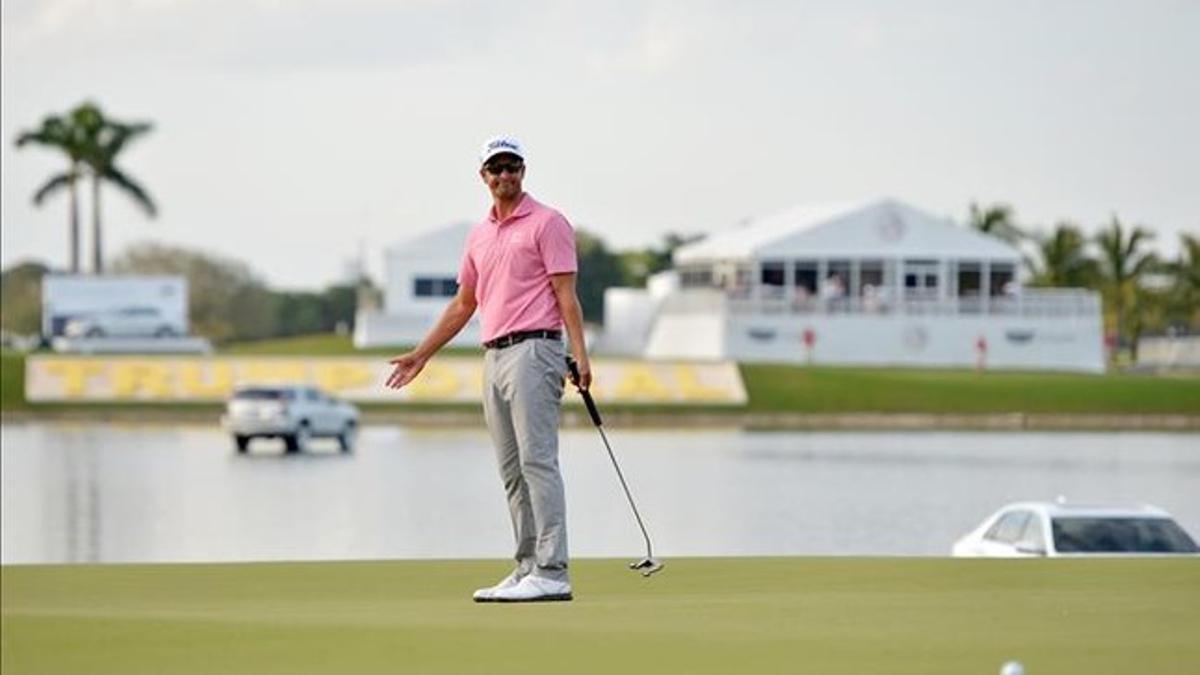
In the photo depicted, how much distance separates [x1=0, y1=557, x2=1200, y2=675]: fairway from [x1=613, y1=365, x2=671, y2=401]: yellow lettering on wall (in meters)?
77.1

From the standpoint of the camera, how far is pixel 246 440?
7050cm

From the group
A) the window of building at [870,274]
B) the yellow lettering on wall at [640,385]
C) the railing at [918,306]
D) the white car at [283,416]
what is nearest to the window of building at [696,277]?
the window of building at [870,274]

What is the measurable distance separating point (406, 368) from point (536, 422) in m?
1.12

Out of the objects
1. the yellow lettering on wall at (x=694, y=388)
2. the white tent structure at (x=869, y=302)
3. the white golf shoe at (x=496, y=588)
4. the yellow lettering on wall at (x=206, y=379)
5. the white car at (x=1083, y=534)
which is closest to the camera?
the white golf shoe at (x=496, y=588)

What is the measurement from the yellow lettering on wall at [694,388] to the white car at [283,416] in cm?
2419

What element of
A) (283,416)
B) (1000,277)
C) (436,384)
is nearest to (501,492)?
(283,416)

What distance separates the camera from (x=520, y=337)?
13.5 m

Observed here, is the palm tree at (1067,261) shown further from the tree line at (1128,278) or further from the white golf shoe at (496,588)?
the white golf shoe at (496,588)

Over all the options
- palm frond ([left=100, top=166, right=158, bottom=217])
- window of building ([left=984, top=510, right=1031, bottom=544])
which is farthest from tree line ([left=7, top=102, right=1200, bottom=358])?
window of building ([left=984, top=510, right=1031, bottom=544])

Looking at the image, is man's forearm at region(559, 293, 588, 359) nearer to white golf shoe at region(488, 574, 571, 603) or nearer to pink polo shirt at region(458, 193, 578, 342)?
pink polo shirt at region(458, 193, 578, 342)

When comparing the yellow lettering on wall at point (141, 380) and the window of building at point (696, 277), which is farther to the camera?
the window of building at point (696, 277)

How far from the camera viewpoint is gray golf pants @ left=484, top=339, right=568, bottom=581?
13.4 metres

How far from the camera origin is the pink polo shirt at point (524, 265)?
1334cm

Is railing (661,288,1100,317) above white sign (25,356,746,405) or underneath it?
above
